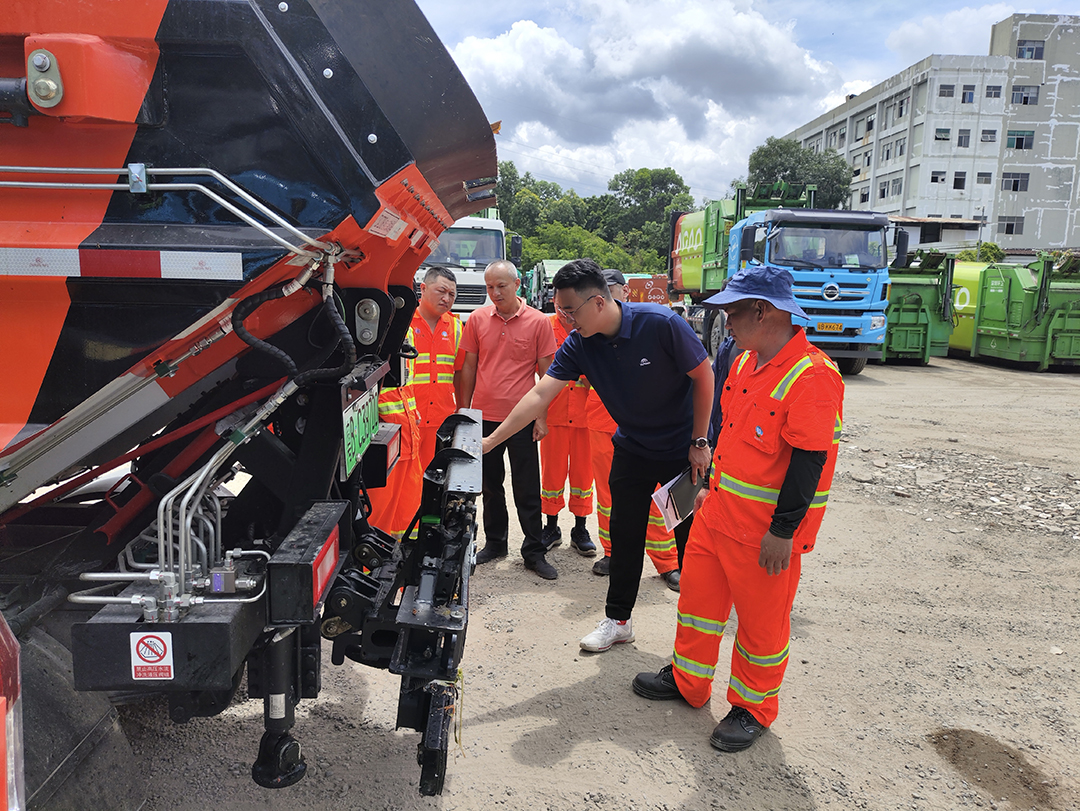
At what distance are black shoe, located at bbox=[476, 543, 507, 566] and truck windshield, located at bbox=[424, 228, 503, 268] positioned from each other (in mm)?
7805

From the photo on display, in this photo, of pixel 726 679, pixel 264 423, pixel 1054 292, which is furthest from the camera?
pixel 1054 292

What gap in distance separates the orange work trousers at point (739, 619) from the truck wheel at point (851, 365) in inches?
433

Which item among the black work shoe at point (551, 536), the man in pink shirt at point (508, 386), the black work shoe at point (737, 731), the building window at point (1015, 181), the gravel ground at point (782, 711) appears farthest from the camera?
the building window at point (1015, 181)

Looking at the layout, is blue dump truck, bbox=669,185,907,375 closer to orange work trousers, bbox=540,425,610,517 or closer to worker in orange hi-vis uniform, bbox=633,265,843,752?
orange work trousers, bbox=540,425,610,517

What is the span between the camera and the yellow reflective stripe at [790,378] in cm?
252

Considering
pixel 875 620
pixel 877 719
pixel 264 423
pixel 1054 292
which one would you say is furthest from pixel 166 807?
pixel 1054 292

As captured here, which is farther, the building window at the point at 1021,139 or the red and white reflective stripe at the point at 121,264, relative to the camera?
the building window at the point at 1021,139

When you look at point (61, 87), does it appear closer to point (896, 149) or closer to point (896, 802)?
point (896, 802)

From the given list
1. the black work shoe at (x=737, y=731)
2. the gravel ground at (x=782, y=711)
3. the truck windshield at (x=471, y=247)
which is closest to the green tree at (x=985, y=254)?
the truck windshield at (x=471, y=247)

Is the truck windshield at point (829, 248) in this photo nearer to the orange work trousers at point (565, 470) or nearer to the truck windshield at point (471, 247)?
the truck windshield at point (471, 247)

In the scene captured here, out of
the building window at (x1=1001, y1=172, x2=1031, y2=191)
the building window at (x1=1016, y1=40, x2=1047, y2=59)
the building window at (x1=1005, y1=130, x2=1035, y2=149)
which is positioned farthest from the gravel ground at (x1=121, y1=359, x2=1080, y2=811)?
the building window at (x1=1016, y1=40, x2=1047, y2=59)

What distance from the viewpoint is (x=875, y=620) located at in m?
3.81

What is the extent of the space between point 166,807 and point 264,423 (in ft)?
4.02

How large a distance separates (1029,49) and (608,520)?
170 feet
